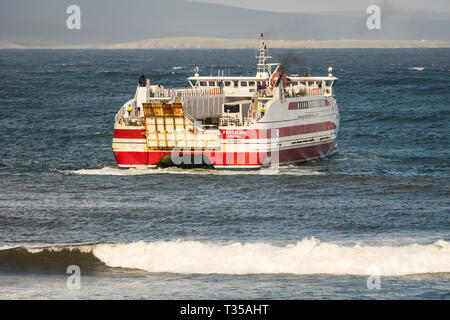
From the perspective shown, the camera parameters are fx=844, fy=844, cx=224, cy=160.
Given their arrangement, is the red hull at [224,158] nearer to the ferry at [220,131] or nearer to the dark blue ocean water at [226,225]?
the ferry at [220,131]

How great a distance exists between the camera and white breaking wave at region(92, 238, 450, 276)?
27984 mm

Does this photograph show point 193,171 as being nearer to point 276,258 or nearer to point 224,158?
point 224,158

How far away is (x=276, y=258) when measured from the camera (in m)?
28.9

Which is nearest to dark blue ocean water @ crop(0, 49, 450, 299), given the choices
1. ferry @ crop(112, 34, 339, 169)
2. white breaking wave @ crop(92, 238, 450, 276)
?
white breaking wave @ crop(92, 238, 450, 276)

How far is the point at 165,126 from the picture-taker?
160 ft

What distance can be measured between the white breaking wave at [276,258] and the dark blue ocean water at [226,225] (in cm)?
5

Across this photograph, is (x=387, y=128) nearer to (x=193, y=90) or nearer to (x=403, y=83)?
(x=193, y=90)

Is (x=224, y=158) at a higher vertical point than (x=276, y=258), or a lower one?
higher

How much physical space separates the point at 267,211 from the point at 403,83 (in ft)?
311

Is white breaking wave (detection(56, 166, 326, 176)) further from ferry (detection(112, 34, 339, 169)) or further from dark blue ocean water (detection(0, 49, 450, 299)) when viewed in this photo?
ferry (detection(112, 34, 339, 169))

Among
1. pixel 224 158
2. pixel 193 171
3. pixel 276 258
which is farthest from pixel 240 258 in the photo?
pixel 193 171

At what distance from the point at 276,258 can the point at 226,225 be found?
6110 millimetres

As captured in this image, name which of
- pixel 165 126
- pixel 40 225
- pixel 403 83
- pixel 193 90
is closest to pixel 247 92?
pixel 193 90

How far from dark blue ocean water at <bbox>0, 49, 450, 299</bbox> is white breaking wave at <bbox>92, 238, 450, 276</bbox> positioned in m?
0.05
